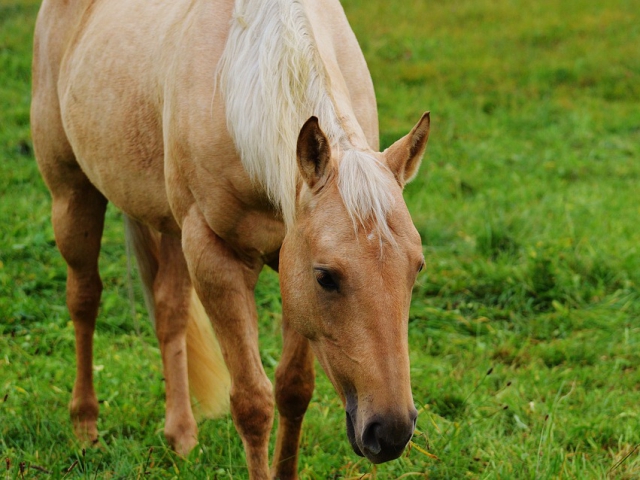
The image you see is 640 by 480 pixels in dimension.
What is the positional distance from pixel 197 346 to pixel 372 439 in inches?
81.9

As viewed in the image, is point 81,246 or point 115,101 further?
point 81,246

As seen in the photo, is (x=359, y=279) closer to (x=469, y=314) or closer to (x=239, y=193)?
(x=239, y=193)

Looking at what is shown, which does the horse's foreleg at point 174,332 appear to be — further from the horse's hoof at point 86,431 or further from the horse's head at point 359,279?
the horse's head at point 359,279

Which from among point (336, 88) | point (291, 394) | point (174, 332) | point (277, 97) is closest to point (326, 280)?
point (277, 97)

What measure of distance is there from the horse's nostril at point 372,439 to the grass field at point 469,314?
0.93 metres

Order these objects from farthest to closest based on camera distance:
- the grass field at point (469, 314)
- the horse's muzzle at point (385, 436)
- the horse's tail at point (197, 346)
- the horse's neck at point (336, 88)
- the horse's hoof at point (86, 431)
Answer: the horse's tail at point (197, 346) → the horse's hoof at point (86, 431) → the grass field at point (469, 314) → the horse's neck at point (336, 88) → the horse's muzzle at point (385, 436)

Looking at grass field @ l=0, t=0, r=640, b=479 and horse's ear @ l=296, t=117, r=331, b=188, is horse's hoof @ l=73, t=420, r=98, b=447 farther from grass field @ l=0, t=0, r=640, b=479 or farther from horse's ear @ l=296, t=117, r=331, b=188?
horse's ear @ l=296, t=117, r=331, b=188

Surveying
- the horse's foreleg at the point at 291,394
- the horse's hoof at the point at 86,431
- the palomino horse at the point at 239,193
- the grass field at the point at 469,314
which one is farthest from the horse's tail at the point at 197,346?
the horse's foreleg at the point at 291,394

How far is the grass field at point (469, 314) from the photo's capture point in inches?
131

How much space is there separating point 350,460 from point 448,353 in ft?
4.28

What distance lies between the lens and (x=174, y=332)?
4.02 m

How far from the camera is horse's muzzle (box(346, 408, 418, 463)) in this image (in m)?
2.14

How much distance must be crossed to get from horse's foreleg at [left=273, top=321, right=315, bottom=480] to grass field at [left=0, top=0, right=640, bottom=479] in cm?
9

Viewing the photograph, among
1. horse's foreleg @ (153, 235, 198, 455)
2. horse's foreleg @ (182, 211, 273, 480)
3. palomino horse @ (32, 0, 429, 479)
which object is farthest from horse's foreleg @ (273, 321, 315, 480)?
horse's foreleg @ (153, 235, 198, 455)
